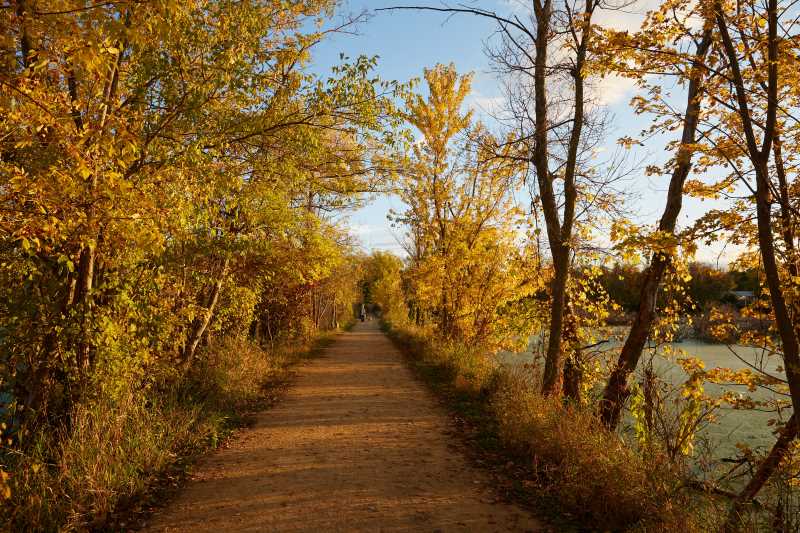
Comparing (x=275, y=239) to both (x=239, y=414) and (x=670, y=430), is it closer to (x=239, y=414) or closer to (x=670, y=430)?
(x=239, y=414)

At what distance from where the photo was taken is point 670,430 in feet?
14.5

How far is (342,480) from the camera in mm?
Result: 5176

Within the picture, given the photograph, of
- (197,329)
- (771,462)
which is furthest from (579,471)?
(197,329)

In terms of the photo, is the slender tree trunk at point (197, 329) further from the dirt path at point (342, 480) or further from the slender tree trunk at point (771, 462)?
the slender tree trunk at point (771, 462)

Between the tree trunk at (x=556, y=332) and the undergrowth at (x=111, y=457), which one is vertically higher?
the tree trunk at (x=556, y=332)

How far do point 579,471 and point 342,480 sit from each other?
2.46 metres

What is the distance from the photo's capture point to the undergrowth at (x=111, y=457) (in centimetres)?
404

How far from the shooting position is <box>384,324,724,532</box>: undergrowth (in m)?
3.89

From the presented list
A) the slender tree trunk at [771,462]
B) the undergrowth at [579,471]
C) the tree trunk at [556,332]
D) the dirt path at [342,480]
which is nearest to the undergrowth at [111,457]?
the dirt path at [342,480]

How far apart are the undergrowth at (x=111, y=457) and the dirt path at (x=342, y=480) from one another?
37 cm

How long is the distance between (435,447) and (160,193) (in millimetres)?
4877

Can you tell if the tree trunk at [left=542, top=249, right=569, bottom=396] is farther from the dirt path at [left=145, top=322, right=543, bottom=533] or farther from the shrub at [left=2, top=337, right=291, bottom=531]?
the shrub at [left=2, top=337, right=291, bottom=531]

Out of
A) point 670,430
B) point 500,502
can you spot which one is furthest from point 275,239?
point 670,430

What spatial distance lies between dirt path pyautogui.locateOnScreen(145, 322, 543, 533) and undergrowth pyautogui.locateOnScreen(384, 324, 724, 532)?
1.47ft
